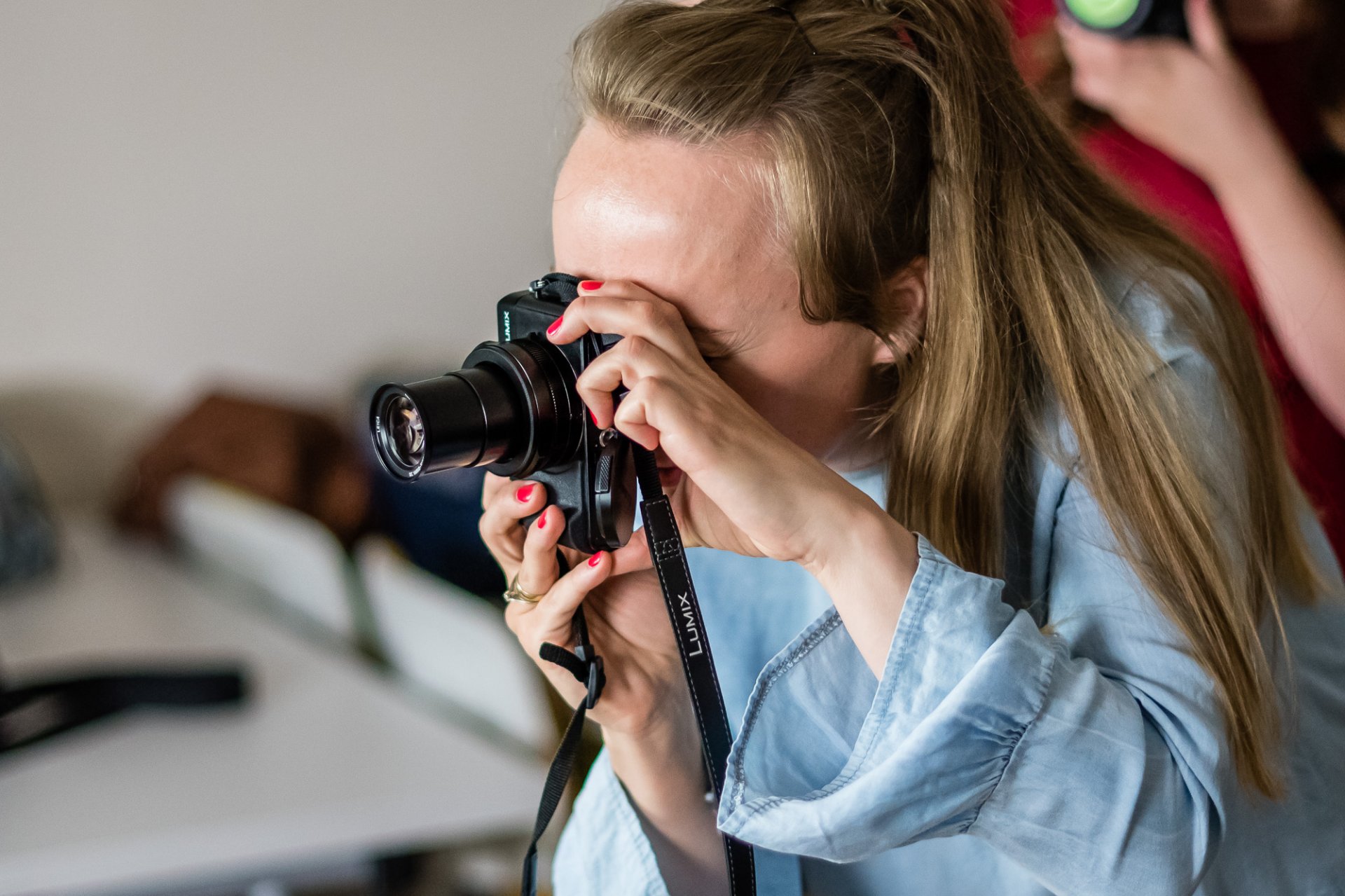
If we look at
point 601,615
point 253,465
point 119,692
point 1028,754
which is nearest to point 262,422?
point 253,465

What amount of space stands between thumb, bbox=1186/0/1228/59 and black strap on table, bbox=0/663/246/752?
1.19 m

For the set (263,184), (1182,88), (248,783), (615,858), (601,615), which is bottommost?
(248,783)

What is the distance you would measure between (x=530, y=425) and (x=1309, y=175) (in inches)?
31.8

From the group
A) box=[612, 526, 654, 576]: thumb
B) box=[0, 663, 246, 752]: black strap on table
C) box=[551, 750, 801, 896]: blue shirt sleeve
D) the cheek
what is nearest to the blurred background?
Answer: box=[0, 663, 246, 752]: black strap on table

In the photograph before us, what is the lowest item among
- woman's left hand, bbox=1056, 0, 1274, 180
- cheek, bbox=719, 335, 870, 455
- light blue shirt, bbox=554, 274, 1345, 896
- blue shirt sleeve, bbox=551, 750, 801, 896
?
blue shirt sleeve, bbox=551, 750, 801, 896

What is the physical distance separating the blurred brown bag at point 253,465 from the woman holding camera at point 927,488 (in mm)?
1257

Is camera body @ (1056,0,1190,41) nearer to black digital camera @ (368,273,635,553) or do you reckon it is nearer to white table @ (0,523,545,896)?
black digital camera @ (368,273,635,553)

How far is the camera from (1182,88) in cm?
104

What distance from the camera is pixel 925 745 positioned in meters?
0.58

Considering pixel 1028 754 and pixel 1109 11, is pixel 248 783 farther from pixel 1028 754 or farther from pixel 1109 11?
pixel 1109 11

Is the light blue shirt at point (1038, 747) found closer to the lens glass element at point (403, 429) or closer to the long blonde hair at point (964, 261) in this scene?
the long blonde hair at point (964, 261)

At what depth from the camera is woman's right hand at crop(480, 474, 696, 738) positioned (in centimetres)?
76

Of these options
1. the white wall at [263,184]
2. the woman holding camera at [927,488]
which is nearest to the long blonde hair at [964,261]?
the woman holding camera at [927,488]

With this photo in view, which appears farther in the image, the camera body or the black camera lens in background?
the camera body
